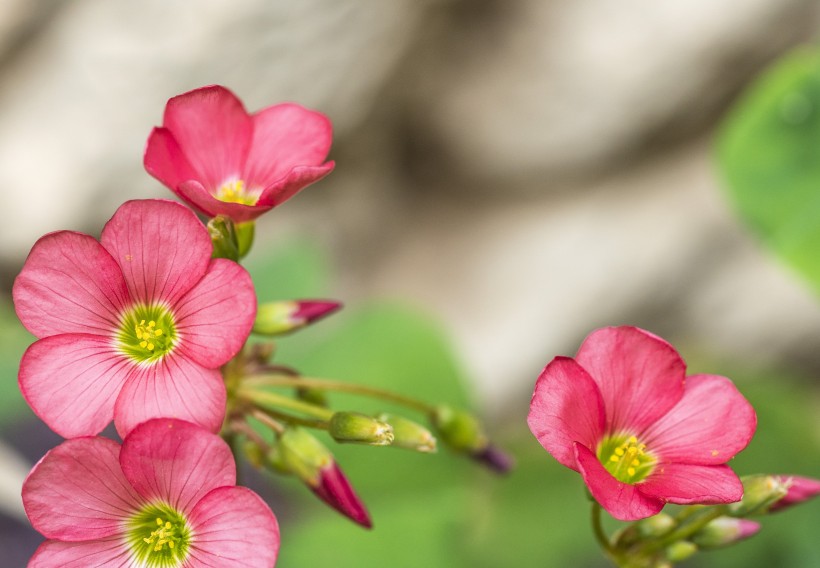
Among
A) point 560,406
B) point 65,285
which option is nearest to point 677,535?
point 560,406

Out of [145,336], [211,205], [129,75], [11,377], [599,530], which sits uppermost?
[129,75]

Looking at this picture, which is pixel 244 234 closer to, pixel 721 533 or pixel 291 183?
pixel 291 183

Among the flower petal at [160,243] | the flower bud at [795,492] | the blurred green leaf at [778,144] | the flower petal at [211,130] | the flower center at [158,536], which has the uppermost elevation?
the blurred green leaf at [778,144]

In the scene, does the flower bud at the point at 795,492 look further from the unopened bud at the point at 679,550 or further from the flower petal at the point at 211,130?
the flower petal at the point at 211,130

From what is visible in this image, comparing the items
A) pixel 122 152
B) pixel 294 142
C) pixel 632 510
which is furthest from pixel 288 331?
pixel 122 152

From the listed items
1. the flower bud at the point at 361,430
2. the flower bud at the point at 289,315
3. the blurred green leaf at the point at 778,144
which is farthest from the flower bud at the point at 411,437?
the blurred green leaf at the point at 778,144

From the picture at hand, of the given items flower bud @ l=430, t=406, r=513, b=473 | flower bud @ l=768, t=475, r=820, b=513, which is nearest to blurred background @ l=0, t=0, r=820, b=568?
flower bud @ l=430, t=406, r=513, b=473

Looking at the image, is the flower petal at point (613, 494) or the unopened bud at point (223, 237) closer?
the flower petal at point (613, 494)

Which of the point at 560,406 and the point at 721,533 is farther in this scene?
the point at 721,533
